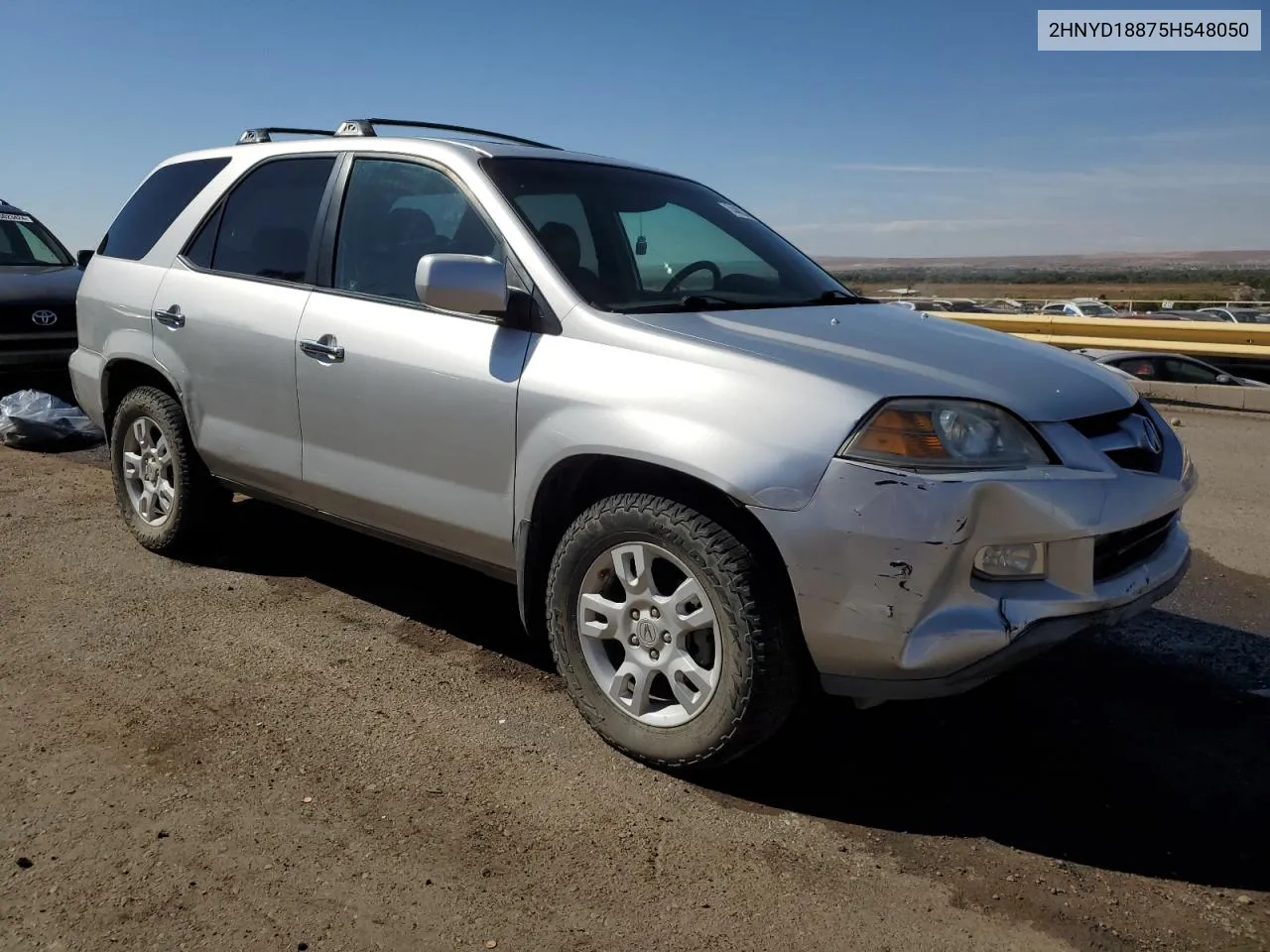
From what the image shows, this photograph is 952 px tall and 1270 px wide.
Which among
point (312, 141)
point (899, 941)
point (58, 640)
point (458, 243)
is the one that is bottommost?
point (899, 941)

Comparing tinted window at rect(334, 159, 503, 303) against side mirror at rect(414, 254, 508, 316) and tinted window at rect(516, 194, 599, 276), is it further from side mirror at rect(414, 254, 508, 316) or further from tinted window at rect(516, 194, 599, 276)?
side mirror at rect(414, 254, 508, 316)

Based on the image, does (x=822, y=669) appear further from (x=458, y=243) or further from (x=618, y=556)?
(x=458, y=243)

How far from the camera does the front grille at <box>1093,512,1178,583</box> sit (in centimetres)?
297

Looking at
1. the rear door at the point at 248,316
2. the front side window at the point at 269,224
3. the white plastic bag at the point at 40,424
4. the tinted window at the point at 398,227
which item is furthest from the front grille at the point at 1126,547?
the white plastic bag at the point at 40,424

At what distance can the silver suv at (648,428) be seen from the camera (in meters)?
2.78

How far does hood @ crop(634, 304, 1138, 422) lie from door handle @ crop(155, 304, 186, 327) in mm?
2334

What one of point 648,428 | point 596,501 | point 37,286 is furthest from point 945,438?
point 37,286

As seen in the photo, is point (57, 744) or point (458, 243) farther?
point (458, 243)

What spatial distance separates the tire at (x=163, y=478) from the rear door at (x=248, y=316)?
161 millimetres

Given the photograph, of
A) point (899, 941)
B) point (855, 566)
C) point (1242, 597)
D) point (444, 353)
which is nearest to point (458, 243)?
point (444, 353)

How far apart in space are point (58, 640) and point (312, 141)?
7.16 feet

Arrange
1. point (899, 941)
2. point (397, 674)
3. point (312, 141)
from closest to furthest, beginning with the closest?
point (899, 941)
point (397, 674)
point (312, 141)

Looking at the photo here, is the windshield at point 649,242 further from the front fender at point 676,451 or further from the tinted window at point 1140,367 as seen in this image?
the tinted window at point 1140,367

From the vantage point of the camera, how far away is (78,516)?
5.97 meters
